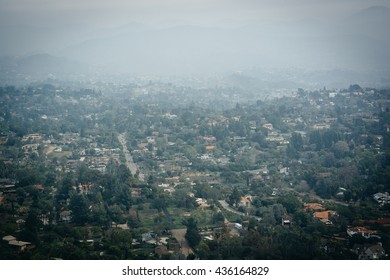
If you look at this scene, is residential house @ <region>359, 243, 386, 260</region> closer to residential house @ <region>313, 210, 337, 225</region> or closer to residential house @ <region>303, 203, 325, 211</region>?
residential house @ <region>313, 210, 337, 225</region>

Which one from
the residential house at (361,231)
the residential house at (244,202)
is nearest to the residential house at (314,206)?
the residential house at (244,202)

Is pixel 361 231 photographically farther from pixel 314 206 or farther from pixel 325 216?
pixel 314 206

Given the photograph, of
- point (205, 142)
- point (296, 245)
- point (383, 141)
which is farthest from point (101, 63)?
point (296, 245)

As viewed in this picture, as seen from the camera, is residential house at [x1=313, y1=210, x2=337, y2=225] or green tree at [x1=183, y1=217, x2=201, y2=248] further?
residential house at [x1=313, y1=210, x2=337, y2=225]

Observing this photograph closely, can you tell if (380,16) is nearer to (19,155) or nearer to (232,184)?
(232,184)

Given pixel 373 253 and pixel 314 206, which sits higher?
pixel 373 253

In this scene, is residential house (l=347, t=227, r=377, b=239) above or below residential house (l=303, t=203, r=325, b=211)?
above

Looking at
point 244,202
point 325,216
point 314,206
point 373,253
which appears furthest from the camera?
→ point 244,202

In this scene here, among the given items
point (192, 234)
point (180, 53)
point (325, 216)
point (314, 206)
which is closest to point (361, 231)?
point (325, 216)

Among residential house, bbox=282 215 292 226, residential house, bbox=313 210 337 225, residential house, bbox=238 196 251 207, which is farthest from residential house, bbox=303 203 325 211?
residential house, bbox=238 196 251 207

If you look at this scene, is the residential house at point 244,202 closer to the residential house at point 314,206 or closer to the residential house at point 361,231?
the residential house at point 314,206

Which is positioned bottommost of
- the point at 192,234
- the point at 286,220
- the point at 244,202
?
the point at 244,202
